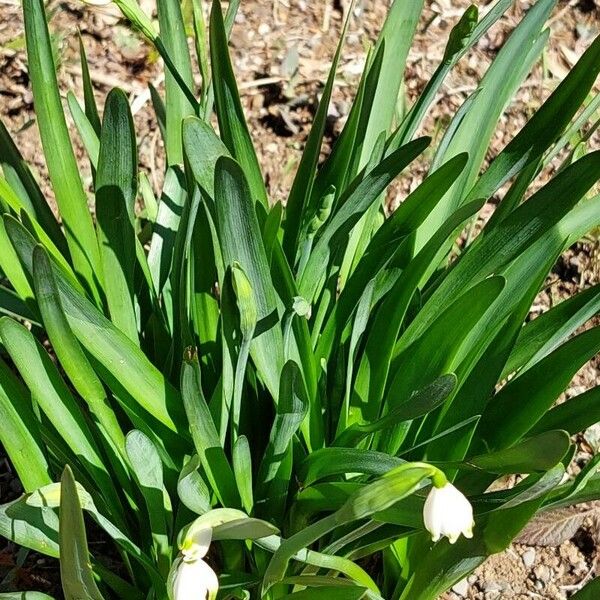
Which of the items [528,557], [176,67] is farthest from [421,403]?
[528,557]

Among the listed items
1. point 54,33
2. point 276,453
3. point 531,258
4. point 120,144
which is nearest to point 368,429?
point 276,453

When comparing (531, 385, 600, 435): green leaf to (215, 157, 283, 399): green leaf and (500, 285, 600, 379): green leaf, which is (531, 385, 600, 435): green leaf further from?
(215, 157, 283, 399): green leaf

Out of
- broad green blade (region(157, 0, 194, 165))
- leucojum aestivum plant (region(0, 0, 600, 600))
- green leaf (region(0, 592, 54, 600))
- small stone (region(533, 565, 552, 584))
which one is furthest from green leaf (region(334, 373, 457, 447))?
small stone (region(533, 565, 552, 584))

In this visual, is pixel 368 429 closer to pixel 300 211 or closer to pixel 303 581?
pixel 303 581

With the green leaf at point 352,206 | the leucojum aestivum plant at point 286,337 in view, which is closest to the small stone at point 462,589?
the leucojum aestivum plant at point 286,337

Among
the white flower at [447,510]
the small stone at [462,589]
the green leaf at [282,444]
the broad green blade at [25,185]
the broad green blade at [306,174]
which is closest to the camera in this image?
the white flower at [447,510]

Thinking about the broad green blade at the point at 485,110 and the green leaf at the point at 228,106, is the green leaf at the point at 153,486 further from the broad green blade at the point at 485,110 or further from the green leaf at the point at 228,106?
the broad green blade at the point at 485,110

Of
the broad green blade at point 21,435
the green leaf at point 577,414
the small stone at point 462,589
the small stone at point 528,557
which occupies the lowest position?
the small stone at point 462,589
